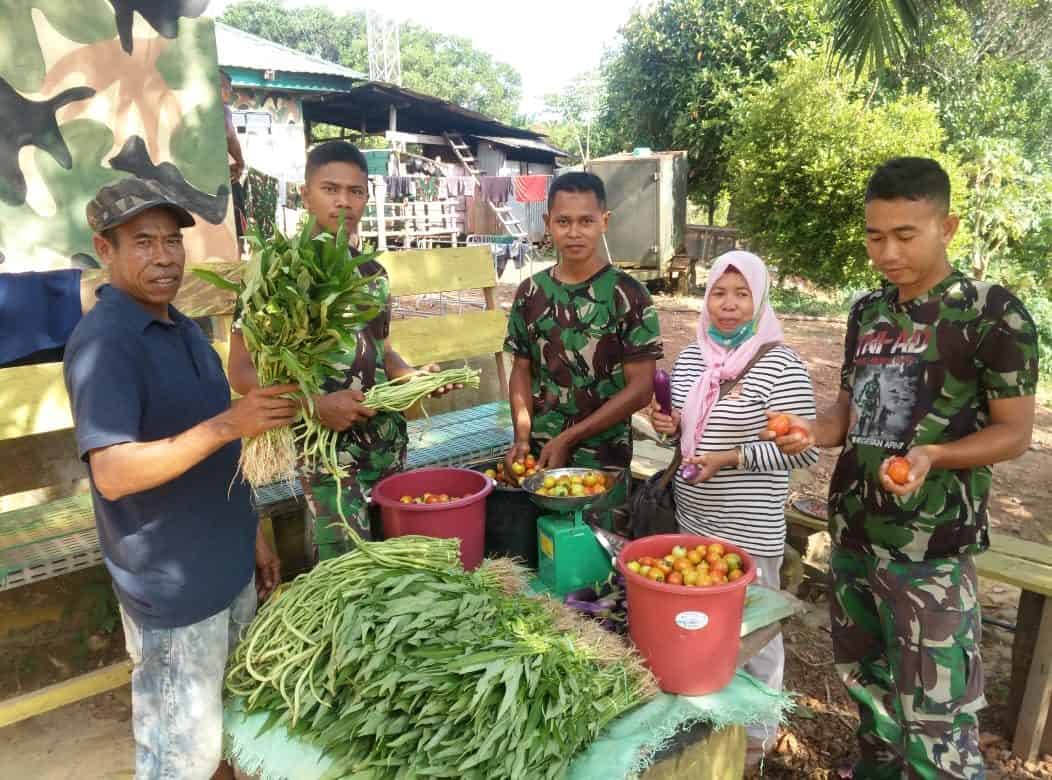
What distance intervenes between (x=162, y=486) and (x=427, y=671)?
919 mm

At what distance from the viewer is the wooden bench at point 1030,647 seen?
3.17 metres

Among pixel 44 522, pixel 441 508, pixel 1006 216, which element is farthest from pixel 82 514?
pixel 1006 216

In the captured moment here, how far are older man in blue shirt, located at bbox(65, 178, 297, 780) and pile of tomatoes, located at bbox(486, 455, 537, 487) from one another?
1104mm

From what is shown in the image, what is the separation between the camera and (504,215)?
63.7 feet

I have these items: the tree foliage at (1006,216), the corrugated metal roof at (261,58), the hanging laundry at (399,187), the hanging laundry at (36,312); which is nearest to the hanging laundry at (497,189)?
the hanging laundry at (399,187)

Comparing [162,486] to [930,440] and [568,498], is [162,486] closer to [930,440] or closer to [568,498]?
[568,498]

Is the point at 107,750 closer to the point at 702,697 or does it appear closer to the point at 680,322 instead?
the point at 702,697

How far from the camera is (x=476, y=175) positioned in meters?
19.5

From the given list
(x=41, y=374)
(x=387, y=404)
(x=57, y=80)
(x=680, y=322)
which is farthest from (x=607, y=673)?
(x=680, y=322)

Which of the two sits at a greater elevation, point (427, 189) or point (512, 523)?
point (427, 189)

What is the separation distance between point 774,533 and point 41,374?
3583 mm

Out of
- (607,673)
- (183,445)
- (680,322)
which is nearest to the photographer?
(183,445)

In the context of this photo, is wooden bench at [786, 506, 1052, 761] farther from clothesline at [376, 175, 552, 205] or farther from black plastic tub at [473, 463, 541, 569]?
clothesline at [376, 175, 552, 205]

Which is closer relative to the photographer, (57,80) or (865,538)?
(865,538)
